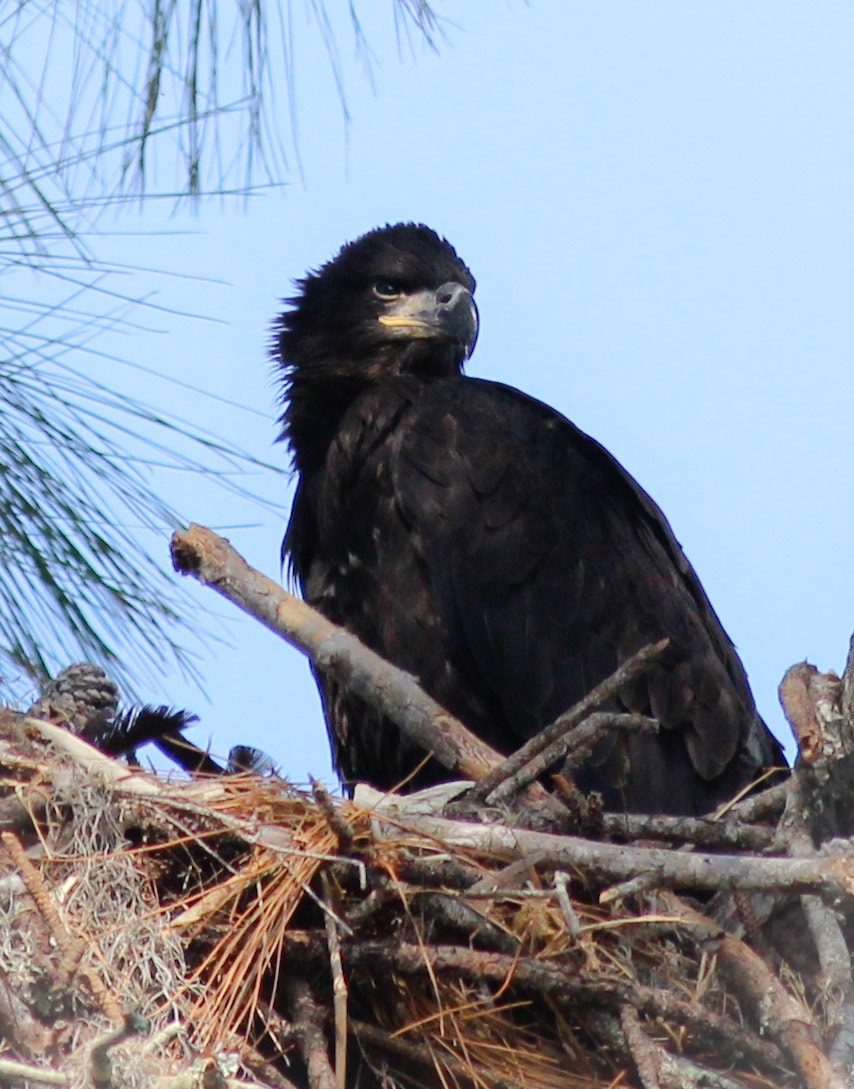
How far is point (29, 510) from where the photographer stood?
3971mm

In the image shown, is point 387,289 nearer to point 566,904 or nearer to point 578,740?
point 578,740

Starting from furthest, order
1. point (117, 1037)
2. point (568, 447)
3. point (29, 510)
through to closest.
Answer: point (568, 447) → point (29, 510) → point (117, 1037)

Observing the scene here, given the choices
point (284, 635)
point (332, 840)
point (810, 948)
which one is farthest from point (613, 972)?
point (284, 635)

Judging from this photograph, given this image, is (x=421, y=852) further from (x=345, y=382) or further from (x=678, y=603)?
(x=345, y=382)

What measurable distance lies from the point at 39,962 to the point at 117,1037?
93 centimetres

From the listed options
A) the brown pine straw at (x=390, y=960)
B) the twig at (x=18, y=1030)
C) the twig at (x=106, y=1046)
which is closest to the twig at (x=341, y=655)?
the brown pine straw at (x=390, y=960)

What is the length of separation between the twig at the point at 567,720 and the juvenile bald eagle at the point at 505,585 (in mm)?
952

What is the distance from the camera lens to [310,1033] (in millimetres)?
3223

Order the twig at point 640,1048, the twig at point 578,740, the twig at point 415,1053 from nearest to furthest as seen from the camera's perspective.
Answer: the twig at point 640,1048
the twig at point 578,740
the twig at point 415,1053

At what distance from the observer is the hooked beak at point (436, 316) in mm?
5133

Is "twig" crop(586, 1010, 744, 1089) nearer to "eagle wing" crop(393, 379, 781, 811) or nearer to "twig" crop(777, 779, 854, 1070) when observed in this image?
"twig" crop(777, 779, 854, 1070)

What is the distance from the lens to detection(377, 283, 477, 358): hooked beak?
16.8 ft

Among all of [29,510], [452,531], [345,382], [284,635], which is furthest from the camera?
[345,382]

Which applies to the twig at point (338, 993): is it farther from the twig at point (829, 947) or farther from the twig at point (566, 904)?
the twig at point (829, 947)
